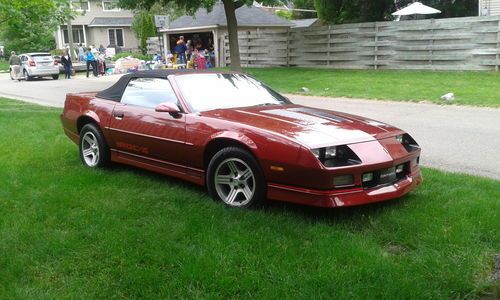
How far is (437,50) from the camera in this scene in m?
19.4

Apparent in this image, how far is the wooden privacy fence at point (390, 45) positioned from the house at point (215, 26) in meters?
4.36

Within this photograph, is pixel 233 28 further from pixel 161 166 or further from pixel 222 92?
pixel 161 166

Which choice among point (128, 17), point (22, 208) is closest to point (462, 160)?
point (22, 208)

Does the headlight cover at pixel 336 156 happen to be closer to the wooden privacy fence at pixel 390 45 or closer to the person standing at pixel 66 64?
the wooden privacy fence at pixel 390 45

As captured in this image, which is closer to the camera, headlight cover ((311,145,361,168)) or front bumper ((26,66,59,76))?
headlight cover ((311,145,361,168))

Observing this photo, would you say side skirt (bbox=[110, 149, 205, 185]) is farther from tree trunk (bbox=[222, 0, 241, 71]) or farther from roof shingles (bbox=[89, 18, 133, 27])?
roof shingles (bbox=[89, 18, 133, 27])

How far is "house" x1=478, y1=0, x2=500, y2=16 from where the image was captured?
24047 mm

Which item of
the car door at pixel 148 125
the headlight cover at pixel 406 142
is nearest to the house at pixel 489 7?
the headlight cover at pixel 406 142

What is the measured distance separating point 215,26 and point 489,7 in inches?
552

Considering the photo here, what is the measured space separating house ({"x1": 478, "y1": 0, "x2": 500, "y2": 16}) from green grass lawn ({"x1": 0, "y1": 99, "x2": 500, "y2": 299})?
2111 cm

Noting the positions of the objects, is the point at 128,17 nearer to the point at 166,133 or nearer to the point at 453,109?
the point at 453,109

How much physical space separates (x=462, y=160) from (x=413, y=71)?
13152mm

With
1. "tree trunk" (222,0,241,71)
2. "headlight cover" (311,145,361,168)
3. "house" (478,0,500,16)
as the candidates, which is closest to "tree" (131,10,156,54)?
"tree trunk" (222,0,241,71)

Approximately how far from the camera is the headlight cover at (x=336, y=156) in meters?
4.43
